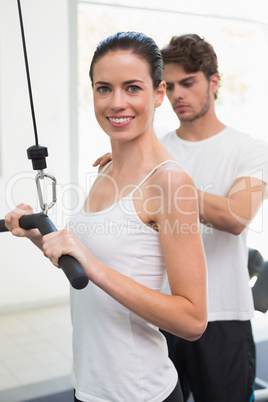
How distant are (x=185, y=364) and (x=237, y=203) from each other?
60 centimetres

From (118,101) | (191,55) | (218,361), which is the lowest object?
(218,361)

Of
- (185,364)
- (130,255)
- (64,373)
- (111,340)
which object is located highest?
(130,255)

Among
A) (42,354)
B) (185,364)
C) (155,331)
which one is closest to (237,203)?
(185,364)

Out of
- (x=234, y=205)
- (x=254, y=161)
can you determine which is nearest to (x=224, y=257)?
(x=234, y=205)

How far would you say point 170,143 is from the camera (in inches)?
80.4

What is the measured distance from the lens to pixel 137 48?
3.69ft

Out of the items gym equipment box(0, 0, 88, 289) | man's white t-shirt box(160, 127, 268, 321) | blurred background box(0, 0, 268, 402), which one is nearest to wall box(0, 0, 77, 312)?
blurred background box(0, 0, 268, 402)

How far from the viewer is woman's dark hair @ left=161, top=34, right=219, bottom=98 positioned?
1912mm

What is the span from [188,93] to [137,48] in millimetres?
827

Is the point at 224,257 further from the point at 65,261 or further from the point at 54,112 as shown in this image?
the point at 54,112

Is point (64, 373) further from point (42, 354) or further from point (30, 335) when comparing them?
point (30, 335)

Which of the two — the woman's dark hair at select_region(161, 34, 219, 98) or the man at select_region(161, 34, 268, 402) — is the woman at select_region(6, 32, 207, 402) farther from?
the woman's dark hair at select_region(161, 34, 219, 98)

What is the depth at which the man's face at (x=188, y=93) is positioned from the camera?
1925mm

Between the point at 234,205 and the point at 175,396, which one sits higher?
the point at 234,205
